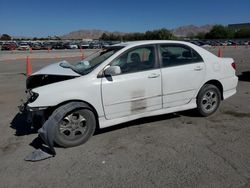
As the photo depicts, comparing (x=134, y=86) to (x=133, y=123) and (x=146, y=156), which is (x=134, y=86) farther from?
(x=146, y=156)

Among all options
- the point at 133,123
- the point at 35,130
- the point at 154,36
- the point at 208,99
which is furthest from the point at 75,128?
the point at 154,36

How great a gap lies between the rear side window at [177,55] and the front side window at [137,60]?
238mm

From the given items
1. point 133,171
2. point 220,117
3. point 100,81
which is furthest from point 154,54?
point 133,171

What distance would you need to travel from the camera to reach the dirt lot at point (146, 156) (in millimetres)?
3734

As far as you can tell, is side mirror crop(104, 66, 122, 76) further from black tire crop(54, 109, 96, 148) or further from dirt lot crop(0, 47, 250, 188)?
dirt lot crop(0, 47, 250, 188)

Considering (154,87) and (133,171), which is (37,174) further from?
(154,87)

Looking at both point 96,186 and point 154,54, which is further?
point 154,54

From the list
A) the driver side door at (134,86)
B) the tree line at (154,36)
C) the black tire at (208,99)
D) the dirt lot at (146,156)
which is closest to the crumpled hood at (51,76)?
the driver side door at (134,86)

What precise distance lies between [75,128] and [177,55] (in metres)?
2.49

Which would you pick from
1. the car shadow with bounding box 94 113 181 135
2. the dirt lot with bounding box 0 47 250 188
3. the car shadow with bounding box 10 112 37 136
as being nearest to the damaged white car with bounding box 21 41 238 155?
the dirt lot with bounding box 0 47 250 188

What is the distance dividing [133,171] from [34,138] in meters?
2.20

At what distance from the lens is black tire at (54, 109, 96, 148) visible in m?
4.79

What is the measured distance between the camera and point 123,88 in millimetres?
5156

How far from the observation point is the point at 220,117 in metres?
6.36
